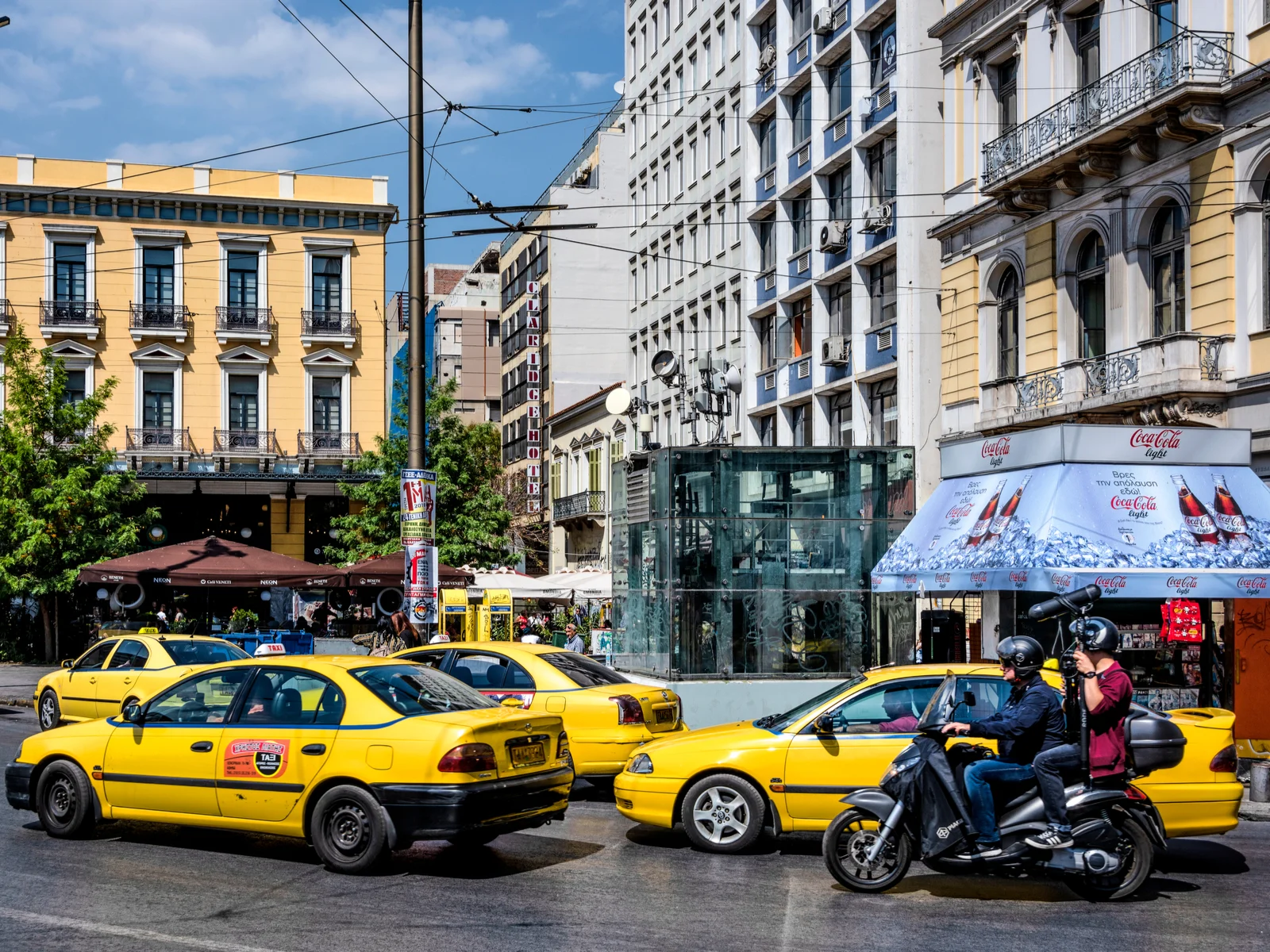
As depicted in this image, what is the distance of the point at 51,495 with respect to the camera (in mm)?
34312

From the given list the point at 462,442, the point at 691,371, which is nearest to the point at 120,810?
the point at 462,442

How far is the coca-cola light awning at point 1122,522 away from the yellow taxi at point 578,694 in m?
4.49

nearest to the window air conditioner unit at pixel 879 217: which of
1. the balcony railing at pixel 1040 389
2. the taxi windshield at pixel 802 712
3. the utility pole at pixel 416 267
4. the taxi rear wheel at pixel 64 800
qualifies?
the balcony railing at pixel 1040 389

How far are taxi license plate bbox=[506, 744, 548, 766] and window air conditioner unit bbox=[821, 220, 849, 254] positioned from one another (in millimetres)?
27788

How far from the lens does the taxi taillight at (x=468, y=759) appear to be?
372 inches

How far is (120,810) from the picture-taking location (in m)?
10.6

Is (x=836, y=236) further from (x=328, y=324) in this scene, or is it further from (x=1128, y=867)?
(x=1128, y=867)

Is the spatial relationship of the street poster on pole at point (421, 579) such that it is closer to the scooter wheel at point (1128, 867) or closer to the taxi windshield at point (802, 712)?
the taxi windshield at point (802, 712)

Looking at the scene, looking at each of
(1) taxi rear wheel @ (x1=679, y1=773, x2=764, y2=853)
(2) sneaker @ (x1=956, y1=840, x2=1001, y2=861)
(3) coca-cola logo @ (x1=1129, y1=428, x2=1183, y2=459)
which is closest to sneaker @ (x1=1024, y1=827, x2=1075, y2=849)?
(2) sneaker @ (x1=956, y1=840, x2=1001, y2=861)

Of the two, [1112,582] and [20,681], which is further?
[20,681]

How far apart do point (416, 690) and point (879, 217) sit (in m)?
26.0

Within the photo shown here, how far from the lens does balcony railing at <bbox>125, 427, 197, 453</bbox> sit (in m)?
44.4

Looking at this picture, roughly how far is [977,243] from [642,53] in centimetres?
3138

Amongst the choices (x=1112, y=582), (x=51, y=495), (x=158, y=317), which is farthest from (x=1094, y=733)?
(x=158, y=317)
